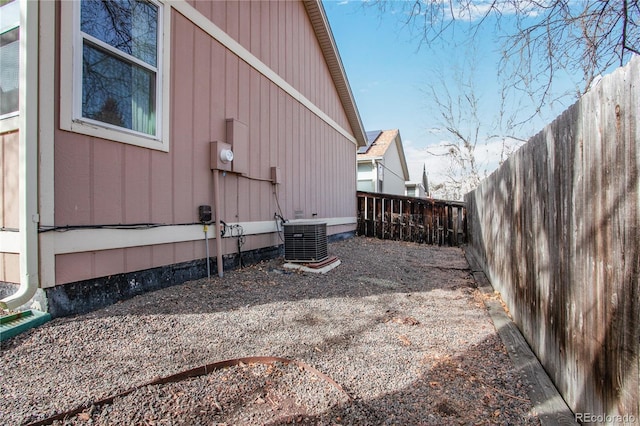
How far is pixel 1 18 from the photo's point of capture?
2795mm

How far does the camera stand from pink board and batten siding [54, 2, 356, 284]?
2824 millimetres

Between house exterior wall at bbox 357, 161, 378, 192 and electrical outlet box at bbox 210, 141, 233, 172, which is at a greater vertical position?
house exterior wall at bbox 357, 161, 378, 192

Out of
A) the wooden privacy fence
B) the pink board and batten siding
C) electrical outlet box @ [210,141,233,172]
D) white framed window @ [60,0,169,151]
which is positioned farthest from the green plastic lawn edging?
the wooden privacy fence

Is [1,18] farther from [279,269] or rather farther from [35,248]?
[279,269]

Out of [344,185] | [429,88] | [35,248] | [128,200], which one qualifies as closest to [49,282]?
[35,248]

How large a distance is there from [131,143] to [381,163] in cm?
1274

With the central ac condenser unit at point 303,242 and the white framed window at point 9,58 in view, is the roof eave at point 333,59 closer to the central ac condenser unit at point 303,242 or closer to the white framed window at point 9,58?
the central ac condenser unit at point 303,242

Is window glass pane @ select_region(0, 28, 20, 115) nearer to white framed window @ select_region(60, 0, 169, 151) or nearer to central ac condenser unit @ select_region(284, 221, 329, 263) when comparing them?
white framed window @ select_region(60, 0, 169, 151)

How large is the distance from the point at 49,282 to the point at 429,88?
1898 centimetres

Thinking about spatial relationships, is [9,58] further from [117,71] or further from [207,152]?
[207,152]

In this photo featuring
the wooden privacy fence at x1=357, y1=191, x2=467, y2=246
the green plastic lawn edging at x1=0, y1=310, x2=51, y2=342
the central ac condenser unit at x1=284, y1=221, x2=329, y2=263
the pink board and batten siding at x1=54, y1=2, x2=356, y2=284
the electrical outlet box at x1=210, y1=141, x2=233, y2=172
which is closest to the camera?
the green plastic lawn edging at x1=0, y1=310, x2=51, y2=342

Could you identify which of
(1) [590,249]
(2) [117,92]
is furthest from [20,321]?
(1) [590,249]

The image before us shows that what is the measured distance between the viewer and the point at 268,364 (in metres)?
2.09

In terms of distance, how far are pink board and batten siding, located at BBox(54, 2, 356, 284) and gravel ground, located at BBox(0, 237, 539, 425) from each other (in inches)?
28.5
